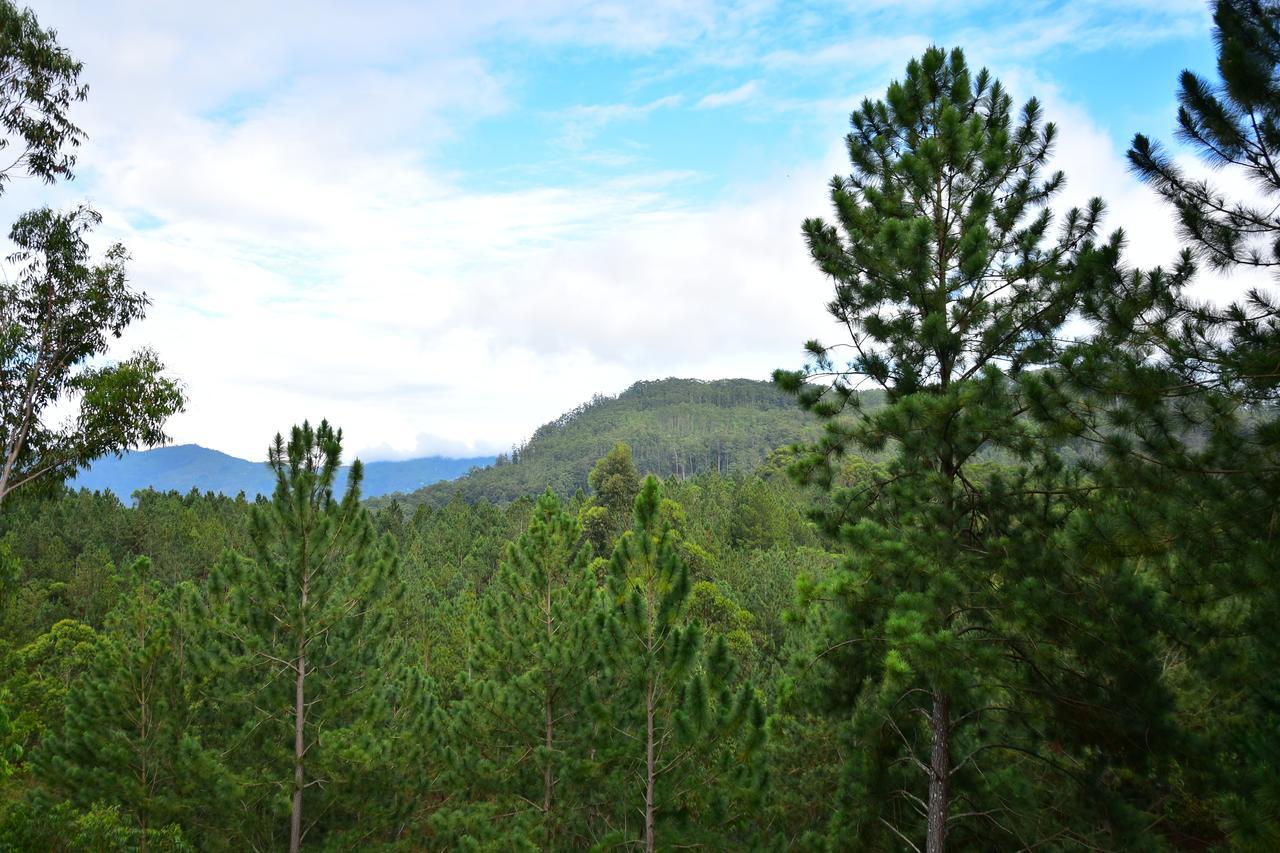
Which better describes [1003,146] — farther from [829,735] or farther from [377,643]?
[377,643]

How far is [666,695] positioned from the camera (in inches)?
369

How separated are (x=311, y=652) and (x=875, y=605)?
8.45 metres

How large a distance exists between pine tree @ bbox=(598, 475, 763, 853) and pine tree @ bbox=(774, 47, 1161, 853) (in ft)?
5.81

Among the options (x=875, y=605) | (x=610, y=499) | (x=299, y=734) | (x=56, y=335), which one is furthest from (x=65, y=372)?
(x=610, y=499)

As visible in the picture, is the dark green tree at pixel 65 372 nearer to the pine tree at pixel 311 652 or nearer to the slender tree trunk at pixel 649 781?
the pine tree at pixel 311 652

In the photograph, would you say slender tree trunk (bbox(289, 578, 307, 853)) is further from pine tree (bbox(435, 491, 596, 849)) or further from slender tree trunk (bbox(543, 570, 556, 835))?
slender tree trunk (bbox(543, 570, 556, 835))

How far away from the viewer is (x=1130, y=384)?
16.5 ft

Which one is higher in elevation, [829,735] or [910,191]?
[910,191]

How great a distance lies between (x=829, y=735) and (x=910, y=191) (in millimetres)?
9443

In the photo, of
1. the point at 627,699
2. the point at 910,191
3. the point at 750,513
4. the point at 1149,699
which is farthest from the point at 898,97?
the point at 750,513

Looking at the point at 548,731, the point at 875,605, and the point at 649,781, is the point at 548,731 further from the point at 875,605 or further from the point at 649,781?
the point at 875,605

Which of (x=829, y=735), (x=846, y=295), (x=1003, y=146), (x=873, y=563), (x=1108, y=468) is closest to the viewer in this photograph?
(x=1108, y=468)

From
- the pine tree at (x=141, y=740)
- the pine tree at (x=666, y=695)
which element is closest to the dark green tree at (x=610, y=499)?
the pine tree at (x=141, y=740)

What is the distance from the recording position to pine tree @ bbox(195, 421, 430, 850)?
385 inches
